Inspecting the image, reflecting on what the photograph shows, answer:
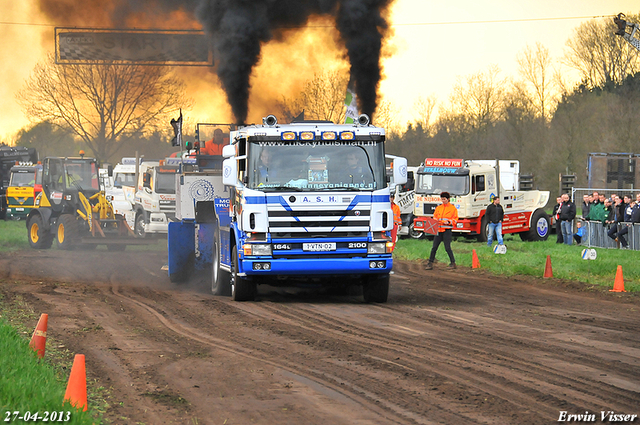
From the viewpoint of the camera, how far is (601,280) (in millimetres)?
17547

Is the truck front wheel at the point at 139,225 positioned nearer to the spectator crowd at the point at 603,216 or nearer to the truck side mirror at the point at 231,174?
the spectator crowd at the point at 603,216

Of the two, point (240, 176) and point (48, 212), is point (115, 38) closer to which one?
point (48, 212)

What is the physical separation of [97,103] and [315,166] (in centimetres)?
4372

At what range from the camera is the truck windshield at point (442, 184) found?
97.3 ft

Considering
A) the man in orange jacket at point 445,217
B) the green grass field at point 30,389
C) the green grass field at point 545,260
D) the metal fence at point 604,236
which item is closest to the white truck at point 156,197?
the green grass field at point 545,260

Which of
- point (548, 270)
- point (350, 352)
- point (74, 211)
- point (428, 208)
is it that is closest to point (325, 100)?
point (428, 208)

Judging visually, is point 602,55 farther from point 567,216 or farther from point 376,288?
point 376,288

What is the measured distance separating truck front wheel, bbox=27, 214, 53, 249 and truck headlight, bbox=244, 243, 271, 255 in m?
15.9

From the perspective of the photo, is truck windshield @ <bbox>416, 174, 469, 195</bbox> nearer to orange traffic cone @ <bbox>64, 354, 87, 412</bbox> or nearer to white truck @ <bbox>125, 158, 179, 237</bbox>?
white truck @ <bbox>125, 158, 179, 237</bbox>

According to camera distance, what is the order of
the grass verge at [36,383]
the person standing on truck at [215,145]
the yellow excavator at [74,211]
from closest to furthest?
the grass verge at [36,383], the person standing on truck at [215,145], the yellow excavator at [74,211]

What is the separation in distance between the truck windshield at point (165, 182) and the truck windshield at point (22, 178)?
16.6m

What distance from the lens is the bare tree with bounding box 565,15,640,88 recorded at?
52.3 m

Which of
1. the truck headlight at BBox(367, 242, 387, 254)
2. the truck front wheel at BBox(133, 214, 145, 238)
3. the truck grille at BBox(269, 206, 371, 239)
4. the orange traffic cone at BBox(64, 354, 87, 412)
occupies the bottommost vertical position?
the orange traffic cone at BBox(64, 354, 87, 412)

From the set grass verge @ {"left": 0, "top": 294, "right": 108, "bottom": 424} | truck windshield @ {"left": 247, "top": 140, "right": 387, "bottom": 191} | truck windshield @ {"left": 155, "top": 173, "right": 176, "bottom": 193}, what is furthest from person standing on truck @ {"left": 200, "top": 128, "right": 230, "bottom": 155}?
truck windshield @ {"left": 155, "top": 173, "right": 176, "bottom": 193}
